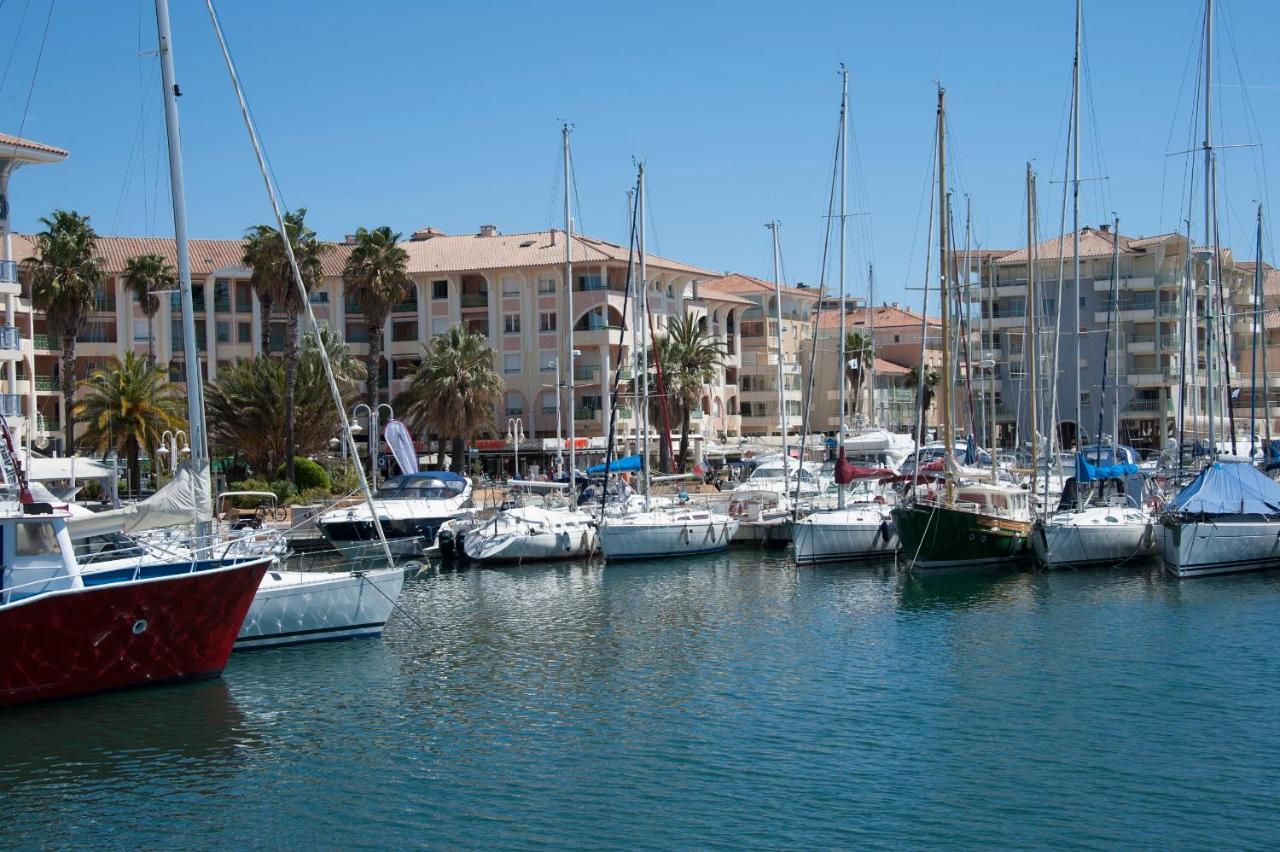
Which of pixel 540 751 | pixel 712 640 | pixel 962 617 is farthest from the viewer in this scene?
pixel 962 617

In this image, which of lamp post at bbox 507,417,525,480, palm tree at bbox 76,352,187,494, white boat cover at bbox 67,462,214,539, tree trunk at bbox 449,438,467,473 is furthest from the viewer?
tree trunk at bbox 449,438,467,473

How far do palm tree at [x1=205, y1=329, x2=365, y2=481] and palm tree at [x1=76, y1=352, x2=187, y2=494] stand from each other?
26.2ft

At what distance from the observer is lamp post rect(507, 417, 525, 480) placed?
69675mm

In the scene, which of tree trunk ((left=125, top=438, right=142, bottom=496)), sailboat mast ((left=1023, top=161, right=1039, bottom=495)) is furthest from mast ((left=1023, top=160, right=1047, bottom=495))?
tree trunk ((left=125, top=438, right=142, bottom=496))

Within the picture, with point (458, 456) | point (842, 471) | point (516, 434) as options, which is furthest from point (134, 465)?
point (842, 471)

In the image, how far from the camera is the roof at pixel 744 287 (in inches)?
4358

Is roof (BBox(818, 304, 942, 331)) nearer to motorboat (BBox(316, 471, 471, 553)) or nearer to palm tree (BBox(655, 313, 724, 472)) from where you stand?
palm tree (BBox(655, 313, 724, 472))

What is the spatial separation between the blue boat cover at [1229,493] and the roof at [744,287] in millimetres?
66341

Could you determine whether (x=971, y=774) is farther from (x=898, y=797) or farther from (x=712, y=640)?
(x=712, y=640)

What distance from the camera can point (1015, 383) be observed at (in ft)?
300

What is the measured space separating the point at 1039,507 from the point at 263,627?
2832 cm

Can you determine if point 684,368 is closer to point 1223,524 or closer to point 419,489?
point 419,489

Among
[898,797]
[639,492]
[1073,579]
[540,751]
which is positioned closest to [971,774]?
[898,797]

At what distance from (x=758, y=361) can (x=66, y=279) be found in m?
54.9
